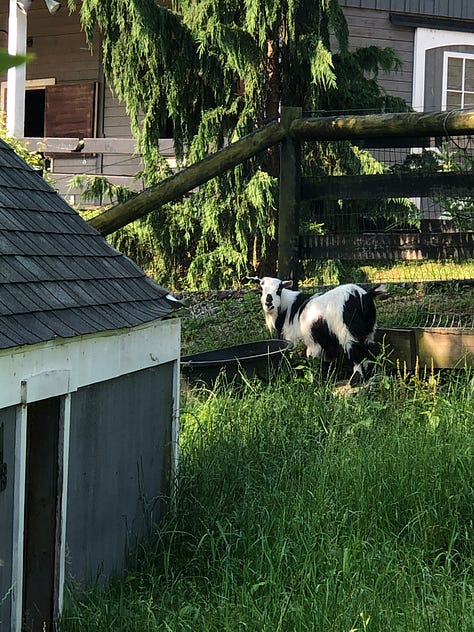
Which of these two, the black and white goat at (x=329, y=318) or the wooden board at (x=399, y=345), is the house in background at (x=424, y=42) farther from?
the wooden board at (x=399, y=345)

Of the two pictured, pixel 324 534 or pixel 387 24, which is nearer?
pixel 324 534

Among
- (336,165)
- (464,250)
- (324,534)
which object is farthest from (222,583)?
(336,165)

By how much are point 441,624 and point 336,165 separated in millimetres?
8586

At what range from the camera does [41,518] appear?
4.12m

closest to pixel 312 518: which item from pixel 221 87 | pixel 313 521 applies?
pixel 313 521

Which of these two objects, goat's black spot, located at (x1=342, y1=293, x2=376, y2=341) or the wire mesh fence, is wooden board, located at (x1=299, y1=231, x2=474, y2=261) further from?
goat's black spot, located at (x1=342, y1=293, x2=376, y2=341)

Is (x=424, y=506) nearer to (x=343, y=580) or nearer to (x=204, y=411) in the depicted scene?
(x=343, y=580)

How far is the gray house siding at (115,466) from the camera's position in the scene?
431cm

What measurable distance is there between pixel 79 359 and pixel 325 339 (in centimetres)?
335

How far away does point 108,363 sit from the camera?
4559 mm

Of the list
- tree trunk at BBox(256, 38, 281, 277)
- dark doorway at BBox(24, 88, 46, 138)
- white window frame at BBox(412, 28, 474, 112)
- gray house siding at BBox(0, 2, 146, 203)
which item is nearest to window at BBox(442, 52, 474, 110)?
white window frame at BBox(412, 28, 474, 112)

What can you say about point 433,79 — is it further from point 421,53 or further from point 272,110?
point 272,110

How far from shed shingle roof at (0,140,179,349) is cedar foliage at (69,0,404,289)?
6395 millimetres

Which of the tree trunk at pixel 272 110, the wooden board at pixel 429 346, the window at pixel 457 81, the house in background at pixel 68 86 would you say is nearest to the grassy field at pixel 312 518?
the wooden board at pixel 429 346
